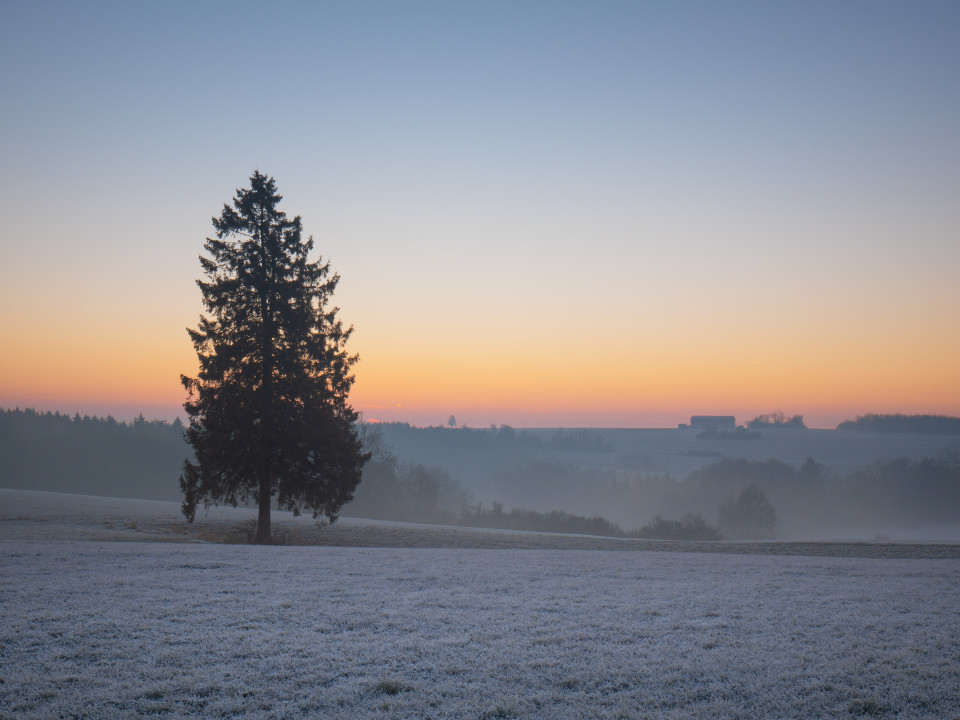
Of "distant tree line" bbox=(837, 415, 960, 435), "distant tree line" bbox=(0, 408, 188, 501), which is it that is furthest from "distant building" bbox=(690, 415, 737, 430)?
"distant tree line" bbox=(0, 408, 188, 501)

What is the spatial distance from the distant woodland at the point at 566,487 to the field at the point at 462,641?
46366mm

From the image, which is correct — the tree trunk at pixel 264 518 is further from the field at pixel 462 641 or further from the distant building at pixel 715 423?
the distant building at pixel 715 423

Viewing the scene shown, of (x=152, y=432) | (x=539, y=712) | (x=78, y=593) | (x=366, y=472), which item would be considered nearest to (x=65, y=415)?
(x=152, y=432)

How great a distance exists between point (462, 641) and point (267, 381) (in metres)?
19.0

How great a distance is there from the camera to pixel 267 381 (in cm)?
2450

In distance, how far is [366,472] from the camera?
256 ft

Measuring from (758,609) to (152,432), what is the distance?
5229 inches

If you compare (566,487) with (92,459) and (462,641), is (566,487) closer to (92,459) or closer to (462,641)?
(92,459)

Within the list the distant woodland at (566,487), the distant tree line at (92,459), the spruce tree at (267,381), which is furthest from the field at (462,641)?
the distant tree line at (92,459)

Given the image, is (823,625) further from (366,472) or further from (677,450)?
(677,450)

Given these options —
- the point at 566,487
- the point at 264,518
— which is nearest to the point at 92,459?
the point at 566,487

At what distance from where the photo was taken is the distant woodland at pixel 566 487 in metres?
74.7

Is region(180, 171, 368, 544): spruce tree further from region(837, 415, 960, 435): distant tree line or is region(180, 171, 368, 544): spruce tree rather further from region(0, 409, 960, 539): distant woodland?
region(837, 415, 960, 435): distant tree line

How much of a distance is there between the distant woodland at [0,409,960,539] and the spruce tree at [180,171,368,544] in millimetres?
39188
